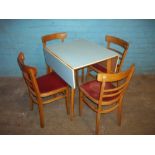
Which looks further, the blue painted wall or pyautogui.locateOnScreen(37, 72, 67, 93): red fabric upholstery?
the blue painted wall

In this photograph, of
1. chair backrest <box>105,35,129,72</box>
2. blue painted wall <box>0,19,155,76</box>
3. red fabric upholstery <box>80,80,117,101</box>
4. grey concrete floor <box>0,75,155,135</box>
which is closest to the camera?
red fabric upholstery <box>80,80,117,101</box>

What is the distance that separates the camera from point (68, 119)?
6.80 feet

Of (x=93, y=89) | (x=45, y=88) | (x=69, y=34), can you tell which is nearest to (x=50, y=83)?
(x=45, y=88)

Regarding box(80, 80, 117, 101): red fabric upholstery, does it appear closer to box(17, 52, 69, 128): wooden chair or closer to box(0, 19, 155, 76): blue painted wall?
box(17, 52, 69, 128): wooden chair

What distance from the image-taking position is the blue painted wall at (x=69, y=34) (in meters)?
2.52

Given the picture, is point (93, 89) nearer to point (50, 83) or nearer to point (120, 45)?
point (50, 83)

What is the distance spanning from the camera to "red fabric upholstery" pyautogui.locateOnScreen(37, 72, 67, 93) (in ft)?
6.05

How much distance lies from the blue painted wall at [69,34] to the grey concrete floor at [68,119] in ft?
2.22

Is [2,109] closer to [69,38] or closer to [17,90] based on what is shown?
[17,90]

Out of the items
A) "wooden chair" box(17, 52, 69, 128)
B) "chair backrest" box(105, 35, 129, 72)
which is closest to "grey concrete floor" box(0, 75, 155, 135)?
"wooden chair" box(17, 52, 69, 128)

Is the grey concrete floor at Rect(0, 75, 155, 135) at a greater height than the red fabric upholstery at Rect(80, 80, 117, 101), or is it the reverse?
the red fabric upholstery at Rect(80, 80, 117, 101)

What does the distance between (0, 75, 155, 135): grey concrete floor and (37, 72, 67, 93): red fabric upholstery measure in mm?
500
